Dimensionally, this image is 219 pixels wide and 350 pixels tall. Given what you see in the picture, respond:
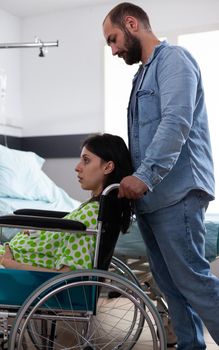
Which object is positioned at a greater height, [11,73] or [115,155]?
[11,73]

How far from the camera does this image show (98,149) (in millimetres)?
1637

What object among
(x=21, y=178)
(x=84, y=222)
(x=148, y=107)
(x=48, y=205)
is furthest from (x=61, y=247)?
(x=21, y=178)

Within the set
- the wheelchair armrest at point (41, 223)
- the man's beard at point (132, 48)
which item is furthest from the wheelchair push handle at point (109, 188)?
the man's beard at point (132, 48)

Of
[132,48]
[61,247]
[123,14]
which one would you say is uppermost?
[123,14]

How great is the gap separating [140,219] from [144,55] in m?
0.57

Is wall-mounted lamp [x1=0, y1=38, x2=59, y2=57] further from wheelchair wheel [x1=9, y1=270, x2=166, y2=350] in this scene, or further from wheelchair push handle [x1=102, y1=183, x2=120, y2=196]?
wheelchair wheel [x1=9, y1=270, x2=166, y2=350]

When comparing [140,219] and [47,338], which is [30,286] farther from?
[140,219]

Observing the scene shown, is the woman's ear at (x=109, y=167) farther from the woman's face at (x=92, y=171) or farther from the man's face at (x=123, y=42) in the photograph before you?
the man's face at (x=123, y=42)

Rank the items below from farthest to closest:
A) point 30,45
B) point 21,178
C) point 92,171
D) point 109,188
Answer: point 21,178 → point 30,45 → point 92,171 → point 109,188

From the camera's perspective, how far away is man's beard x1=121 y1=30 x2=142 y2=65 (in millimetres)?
1518

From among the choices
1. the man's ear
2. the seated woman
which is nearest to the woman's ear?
the seated woman

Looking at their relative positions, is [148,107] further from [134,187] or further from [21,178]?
[21,178]

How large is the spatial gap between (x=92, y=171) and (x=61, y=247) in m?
0.29

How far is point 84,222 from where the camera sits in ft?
5.12
